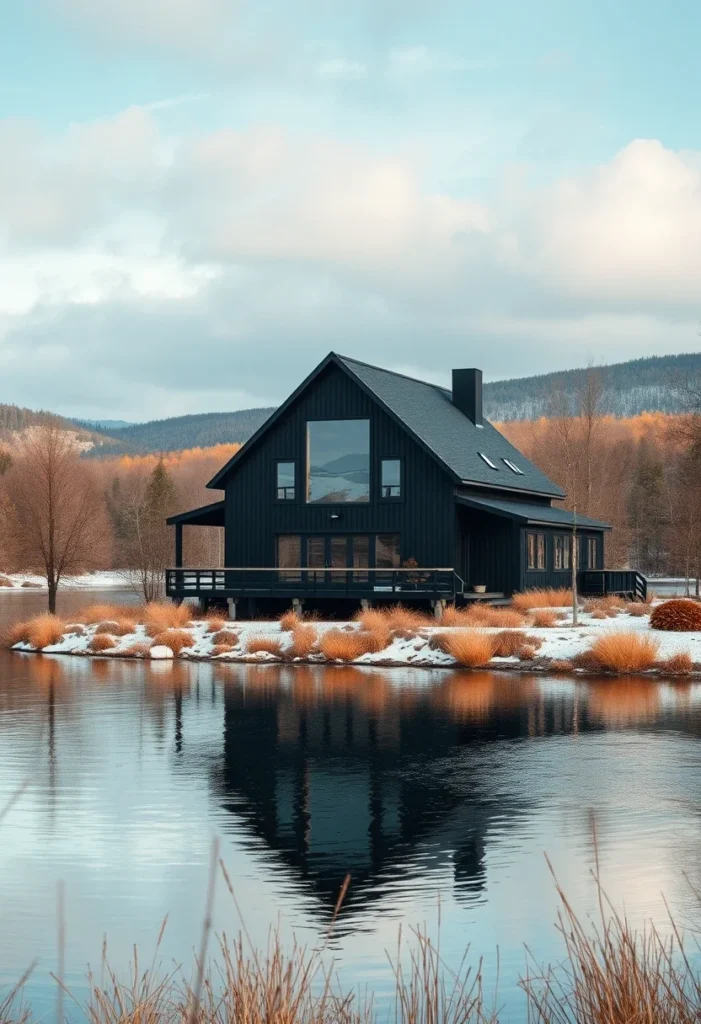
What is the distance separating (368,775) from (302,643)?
54.3ft

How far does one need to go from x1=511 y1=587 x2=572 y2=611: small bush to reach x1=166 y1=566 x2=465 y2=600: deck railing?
1.94 m

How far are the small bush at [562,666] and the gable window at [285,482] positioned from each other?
54.2 feet

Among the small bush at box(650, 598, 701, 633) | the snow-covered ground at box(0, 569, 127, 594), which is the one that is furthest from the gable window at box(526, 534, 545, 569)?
the snow-covered ground at box(0, 569, 127, 594)

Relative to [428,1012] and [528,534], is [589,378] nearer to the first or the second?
[528,534]

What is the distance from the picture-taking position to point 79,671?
97.0 ft

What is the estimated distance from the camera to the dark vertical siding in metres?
41.5

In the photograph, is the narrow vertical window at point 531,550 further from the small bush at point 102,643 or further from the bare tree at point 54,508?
the bare tree at point 54,508

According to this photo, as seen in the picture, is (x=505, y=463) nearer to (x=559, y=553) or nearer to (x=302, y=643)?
(x=559, y=553)

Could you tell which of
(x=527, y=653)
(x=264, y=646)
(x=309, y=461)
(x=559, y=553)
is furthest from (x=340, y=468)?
(x=527, y=653)

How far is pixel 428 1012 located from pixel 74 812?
28.0 ft

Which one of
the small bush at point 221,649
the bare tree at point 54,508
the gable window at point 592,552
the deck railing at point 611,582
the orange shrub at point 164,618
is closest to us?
the small bush at point 221,649

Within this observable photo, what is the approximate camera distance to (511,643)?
30.4 meters

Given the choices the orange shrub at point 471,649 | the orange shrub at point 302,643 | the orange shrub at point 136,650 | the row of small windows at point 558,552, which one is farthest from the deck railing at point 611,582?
the orange shrub at point 136,650

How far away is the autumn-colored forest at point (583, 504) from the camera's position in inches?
2130
